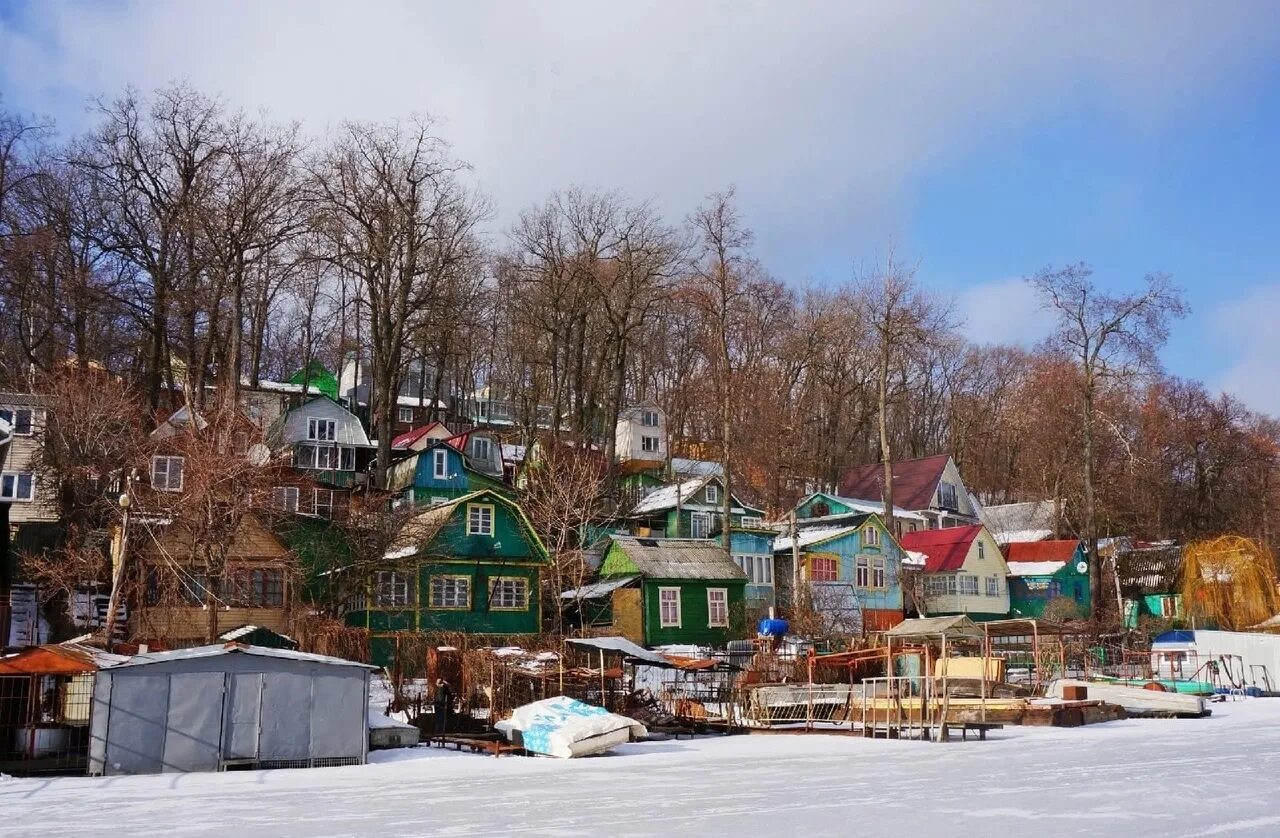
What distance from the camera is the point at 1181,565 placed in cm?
6109

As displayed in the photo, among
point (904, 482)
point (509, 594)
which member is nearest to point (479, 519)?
point (509, 594)

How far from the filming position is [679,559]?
5044 cm

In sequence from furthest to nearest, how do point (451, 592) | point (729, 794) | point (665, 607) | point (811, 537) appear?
point (811, 537) → point (665, 607) → point (451, 592) → point (729, 794)

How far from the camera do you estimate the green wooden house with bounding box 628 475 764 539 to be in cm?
5962

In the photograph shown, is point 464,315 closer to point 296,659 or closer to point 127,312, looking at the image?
point 127,312

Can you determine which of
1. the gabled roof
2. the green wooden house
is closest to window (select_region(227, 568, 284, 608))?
the green wooden house

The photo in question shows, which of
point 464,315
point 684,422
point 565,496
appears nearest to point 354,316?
point 464,315

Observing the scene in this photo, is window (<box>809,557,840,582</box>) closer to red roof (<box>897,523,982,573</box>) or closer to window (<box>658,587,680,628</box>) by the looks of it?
red roof (<box>897,523,982,573</box>)

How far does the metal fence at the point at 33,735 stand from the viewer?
24562 mm

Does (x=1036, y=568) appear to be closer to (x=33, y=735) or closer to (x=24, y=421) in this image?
(x=24, y=421)

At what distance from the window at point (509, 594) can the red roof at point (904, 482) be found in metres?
35.1

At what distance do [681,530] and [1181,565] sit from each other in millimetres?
25245

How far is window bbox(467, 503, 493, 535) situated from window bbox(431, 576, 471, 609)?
184 cm

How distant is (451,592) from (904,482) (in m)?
40.9
